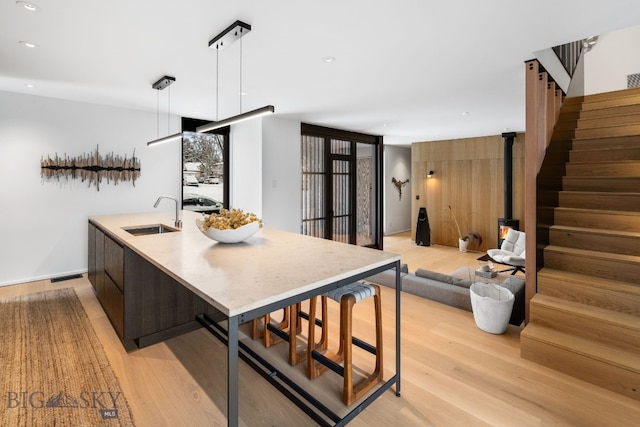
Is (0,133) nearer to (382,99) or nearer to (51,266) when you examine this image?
(51,266)

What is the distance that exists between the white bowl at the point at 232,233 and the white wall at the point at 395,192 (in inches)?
284

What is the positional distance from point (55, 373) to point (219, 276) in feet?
5.50

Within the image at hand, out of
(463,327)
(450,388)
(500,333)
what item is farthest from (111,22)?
(500,333)

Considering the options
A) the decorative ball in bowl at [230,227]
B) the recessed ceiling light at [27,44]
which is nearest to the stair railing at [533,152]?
the decorative ball in bowl at [230,227]

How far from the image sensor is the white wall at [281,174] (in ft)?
16.8

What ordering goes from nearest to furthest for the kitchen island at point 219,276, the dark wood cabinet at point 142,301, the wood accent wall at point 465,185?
1. the kitchen island at point 219,276
2. the dark wood cabinet at point 142,301
3. the wood accent wall at point 465,185

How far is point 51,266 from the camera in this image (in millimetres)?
4379

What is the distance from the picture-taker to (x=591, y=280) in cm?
256

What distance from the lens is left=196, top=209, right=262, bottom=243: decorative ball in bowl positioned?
235 cm

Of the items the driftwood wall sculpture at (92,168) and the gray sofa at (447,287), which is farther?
the driftwood wall sculpture at (92,168)

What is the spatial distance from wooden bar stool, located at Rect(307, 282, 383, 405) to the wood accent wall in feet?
19.6

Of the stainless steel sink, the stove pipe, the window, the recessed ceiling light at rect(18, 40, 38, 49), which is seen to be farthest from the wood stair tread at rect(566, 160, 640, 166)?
the recessed ceiling light at rect(18, 40, 38, 49)

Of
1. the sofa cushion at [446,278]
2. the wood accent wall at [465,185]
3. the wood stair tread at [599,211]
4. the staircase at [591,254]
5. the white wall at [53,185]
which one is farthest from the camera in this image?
the wood accent wall at [465,185]

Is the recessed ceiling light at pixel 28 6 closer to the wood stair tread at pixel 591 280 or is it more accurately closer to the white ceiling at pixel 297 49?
the white ceiling at pixel 297 49
